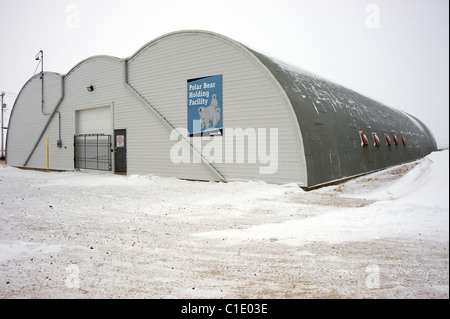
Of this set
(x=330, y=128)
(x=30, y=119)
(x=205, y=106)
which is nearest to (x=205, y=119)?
(x=205, y=106)

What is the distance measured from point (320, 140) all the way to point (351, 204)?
13.0ft

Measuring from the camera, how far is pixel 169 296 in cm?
358

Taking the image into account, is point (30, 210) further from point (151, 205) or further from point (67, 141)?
point (67, 141)

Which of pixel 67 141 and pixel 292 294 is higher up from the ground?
pixel 67 141

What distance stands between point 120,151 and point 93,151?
234 cm

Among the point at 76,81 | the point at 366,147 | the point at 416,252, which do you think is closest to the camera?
the point at 416,252

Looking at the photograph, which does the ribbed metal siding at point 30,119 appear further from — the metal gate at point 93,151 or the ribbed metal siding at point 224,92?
the ribbed metal siding at point 224,92

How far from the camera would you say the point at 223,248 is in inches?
210

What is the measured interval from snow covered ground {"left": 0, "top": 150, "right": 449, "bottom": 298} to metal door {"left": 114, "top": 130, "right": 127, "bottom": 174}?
7.28 meters

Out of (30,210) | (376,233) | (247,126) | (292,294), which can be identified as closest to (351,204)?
(376,233)

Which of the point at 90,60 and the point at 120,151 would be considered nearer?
the point at 120,151

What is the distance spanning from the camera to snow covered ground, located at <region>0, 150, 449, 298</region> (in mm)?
3783

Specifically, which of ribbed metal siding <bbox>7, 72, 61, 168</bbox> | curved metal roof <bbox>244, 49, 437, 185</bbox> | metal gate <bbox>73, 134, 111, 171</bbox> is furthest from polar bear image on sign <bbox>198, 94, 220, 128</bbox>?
ribbed metal siding <bbox>7, 72, 61, 168</bbox>

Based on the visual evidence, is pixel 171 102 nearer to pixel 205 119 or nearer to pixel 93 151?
pixel 205 119
